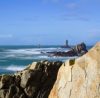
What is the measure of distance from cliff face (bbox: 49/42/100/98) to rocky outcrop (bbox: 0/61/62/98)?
52.1 feet

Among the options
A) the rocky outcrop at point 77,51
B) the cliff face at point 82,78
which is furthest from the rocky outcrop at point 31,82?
the rocky outcrop at point 77,51

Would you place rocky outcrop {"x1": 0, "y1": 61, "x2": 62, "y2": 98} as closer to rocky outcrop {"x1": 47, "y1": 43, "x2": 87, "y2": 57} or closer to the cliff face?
the cliff face

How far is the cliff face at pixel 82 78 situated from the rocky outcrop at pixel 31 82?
1588 cm

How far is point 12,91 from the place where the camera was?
24.2 m

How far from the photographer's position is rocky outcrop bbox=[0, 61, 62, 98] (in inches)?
950

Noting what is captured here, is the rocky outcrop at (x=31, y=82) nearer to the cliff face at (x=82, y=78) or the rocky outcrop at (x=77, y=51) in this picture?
the cliff face at (x=82, y=78)

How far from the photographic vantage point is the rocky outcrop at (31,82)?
24125mm

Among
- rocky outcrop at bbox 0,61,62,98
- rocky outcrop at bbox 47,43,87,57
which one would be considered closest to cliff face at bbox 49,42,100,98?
rocky outcrop at bbox 0,61,62,98

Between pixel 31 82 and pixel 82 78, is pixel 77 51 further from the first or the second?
pixel 82 78

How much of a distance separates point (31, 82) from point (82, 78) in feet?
56.2

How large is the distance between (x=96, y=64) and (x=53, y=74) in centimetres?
Answer: 1750

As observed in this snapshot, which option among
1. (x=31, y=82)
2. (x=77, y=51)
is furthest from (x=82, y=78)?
(x=77, y=51)

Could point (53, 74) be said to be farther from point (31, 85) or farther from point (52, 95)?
point (52, 95)

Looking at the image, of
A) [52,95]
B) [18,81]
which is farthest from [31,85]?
[52,95]
